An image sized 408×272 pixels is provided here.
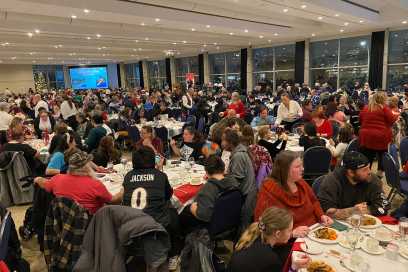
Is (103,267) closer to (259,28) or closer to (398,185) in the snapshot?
(398,185)

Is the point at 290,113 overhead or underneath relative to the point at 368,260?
overhead

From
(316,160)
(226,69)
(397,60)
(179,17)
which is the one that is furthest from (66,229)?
(226,69)

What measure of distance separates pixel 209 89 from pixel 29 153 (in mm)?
13817

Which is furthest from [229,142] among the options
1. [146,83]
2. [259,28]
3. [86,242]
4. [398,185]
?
[146,83]

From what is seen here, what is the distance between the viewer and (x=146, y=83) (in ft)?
96.3

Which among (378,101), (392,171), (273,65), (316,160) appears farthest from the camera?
(273,65)

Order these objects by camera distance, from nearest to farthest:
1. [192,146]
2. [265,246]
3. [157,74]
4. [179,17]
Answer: [265,246]
[192,146]
[179,17]
[157,74]

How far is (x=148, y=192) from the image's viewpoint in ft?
9.60

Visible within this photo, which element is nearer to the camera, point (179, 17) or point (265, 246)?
point (265, 246)

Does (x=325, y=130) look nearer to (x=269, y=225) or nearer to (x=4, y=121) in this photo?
(x=269, y=225)

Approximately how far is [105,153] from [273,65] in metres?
15.9

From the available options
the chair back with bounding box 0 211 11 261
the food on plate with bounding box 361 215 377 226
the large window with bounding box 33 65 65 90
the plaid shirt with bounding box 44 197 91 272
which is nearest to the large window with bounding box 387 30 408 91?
the food on plate with bounding box 361 215 377 226

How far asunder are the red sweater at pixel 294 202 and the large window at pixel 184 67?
21.7 metres

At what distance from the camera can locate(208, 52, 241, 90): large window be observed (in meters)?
21.3
